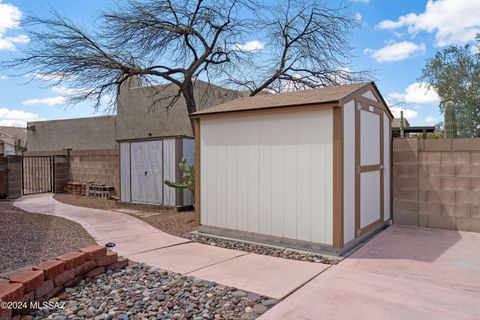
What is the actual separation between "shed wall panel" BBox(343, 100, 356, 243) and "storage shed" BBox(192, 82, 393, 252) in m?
0.01


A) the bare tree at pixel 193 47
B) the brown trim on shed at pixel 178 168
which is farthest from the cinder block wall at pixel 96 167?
the brown trim on shed at pixel 178 168

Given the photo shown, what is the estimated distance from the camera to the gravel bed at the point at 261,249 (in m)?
4.68

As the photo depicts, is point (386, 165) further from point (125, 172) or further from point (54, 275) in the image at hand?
point (125, 172)

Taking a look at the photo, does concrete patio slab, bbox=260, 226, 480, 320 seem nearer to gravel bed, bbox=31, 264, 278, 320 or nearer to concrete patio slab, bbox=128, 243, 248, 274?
gravel bed, bbox=31, 264, 278, 320

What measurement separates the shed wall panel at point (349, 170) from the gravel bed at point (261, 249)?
49 centimetres

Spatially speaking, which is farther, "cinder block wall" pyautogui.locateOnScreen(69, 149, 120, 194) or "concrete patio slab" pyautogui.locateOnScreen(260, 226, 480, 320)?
"cinder block wall" pyautogui.locateOnScreen(69, 149, 120, 194)

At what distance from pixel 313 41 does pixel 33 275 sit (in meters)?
9.68

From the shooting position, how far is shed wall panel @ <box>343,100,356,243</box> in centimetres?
482

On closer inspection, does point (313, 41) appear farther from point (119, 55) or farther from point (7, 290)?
point (7, 290)

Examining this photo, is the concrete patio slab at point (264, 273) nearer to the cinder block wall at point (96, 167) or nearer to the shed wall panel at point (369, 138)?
the shed wall panel at point (369, 138)

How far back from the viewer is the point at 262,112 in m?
5.38

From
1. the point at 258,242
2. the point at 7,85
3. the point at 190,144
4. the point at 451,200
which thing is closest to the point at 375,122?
the point at 451,200

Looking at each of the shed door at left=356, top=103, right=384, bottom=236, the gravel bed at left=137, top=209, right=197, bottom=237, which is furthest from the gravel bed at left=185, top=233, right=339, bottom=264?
the shed door at left=356, top=103, right=384, bottom=236

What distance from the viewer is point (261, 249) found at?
5195mm
